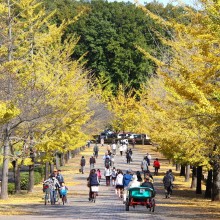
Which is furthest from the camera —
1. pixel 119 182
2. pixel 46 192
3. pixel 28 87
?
pixel 119 182

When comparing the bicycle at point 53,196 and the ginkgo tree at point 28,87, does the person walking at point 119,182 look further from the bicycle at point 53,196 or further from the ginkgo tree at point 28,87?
the ginkgo tree at point 28,87

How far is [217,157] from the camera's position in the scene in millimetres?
29938

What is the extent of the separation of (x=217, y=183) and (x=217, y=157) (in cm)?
234

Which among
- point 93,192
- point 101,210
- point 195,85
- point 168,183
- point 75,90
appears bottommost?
point 101,210

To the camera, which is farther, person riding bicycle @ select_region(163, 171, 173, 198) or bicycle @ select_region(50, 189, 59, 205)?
person riding bicycle @ select_region(163, 171, 173, 198)

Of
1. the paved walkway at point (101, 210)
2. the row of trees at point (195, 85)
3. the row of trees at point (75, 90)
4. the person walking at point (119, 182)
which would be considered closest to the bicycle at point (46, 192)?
the paved walkway at point (101, 210)

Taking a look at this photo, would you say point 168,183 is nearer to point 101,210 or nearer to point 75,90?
Answer: point 101,210

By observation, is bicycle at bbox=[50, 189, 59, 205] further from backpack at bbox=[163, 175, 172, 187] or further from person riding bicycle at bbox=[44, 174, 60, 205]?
backpack at bbox=[163, 175, 172, 187]

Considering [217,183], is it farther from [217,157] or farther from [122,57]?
[122,57]

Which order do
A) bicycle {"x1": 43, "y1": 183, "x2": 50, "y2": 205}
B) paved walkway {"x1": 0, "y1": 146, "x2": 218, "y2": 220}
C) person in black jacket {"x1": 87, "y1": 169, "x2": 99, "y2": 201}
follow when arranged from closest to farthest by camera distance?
1. paved walkway {"x1": 0, "y1": 146, "x2": 218, "y2": 220}
2. bicycle {"x1": 43, "y1": 183, "x2": 50, "y2": 205}
3. person in black jacket {"x1": 87, "y1": 169, "x2": 99, "y2": 201}

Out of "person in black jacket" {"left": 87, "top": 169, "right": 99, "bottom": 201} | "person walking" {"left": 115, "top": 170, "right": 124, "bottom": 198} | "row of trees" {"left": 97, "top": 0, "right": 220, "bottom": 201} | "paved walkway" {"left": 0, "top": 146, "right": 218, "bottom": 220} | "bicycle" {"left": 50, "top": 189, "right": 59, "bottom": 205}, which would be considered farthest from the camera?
"person walking" {"left": 115, "top": 170, "right": 124, "bottom": 198}

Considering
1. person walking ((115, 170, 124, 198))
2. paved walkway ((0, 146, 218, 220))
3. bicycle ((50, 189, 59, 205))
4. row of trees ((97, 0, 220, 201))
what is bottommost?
paved walkway ((0, 146, 218, 220))

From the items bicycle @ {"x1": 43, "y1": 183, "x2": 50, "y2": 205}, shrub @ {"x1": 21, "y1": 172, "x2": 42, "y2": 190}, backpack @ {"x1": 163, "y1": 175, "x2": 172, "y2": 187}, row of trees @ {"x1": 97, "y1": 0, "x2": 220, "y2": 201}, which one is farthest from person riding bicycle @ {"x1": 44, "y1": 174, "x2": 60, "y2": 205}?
shrub @ {"x1": 21, "y1": 172, "x2": 42, "y2": 190}

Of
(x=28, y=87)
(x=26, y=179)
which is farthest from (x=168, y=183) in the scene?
(x=26, y=179)
